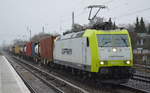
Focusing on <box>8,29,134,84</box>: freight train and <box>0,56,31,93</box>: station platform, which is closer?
<box>8,29,134,84</box>: freight train

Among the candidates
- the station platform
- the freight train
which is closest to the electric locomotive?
the freight train

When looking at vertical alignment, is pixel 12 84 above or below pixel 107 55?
below

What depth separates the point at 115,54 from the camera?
1433cm

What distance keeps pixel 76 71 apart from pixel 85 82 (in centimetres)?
174

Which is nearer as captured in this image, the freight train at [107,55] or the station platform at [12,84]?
the freight train at [107,55]

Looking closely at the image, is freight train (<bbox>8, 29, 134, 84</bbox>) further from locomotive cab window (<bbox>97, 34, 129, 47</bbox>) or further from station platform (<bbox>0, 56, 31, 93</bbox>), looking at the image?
station platform (<bbox>0, 56, 31, 93</bbox>)

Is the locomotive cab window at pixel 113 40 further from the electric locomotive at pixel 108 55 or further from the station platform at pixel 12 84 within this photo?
the station platform at pixel 12 84

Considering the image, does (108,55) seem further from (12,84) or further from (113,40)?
(12,84)

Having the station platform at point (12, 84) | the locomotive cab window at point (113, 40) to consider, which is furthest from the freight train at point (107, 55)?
Result: the station platform at point (12, 84)

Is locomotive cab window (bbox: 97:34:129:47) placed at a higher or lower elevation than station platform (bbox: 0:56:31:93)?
higher

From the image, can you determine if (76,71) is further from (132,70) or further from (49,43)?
(49,43)

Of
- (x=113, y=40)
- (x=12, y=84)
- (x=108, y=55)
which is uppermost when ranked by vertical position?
(x=113, y=40)

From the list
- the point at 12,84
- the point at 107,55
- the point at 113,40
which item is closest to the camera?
the point at 107,55

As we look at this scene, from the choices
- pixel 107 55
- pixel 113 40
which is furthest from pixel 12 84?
pixel 113 40
